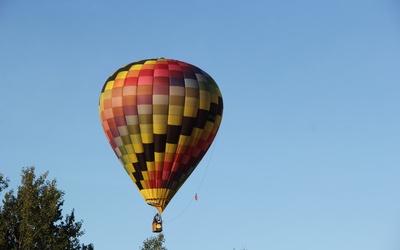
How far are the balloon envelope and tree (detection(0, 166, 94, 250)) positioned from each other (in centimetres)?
637

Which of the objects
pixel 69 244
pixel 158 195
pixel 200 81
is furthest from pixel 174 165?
pixel 69 244

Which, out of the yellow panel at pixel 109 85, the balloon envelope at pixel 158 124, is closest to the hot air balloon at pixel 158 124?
the balloon envelope at pixel 158 124

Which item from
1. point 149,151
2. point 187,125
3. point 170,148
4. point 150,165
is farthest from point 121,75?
point 150,165

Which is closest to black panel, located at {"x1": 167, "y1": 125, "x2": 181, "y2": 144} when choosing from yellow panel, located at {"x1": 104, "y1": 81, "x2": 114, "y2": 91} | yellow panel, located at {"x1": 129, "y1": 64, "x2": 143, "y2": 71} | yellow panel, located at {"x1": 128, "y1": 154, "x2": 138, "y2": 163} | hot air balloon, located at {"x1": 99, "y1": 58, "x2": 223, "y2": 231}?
hot air balloon, located at {"x1": 99, "y1": 58, "x2": 223, "y2": 231}

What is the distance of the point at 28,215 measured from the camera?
62.0 metres

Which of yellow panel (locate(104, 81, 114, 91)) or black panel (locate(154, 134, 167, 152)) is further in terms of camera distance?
yellow panel (locate(104, 81, 114, 91))

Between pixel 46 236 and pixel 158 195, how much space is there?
8.79 m

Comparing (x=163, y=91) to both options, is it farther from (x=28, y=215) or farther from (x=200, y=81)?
(x=28, y=215)

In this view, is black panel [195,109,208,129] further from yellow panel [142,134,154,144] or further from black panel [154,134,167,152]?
yellow panel [142,134,154,144]

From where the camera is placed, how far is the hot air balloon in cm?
5969

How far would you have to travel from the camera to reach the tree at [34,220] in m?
61.5

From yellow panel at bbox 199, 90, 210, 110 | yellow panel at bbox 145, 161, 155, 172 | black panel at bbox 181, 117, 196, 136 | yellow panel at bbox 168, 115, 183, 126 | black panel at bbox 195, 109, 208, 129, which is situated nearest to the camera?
yellow panel at bbox 168, 115, 183, 126

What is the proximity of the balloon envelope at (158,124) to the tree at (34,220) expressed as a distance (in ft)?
20.9

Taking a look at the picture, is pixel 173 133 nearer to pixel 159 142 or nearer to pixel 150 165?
pixel 159 142
